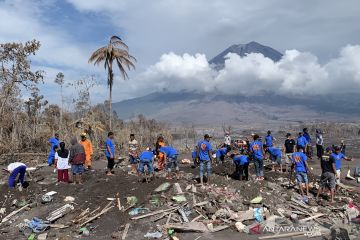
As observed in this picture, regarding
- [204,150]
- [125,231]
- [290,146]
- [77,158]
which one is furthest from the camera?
[290,146]

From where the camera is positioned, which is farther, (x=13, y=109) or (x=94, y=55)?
(x=13, y=109)

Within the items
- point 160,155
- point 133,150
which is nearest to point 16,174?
point 133,150

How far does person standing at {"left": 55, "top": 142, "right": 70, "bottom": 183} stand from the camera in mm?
15086

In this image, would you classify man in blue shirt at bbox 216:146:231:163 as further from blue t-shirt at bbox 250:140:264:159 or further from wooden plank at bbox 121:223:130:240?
wooden plank at bbox 121:223:130:240

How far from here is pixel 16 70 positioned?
2562 cm

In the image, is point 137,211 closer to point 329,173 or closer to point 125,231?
point 125,231

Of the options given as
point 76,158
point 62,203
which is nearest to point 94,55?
point 76,158

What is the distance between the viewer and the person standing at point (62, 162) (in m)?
15.1

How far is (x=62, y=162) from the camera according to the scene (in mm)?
15156

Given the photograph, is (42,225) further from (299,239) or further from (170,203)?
(299,239)

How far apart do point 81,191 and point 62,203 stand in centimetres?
93

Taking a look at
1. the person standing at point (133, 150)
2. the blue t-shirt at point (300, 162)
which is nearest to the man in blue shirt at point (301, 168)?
the blue t-shirt at point (300, 162)

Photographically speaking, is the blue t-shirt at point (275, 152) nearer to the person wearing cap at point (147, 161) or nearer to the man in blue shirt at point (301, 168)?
the man in blue shirt at point (301, 168)

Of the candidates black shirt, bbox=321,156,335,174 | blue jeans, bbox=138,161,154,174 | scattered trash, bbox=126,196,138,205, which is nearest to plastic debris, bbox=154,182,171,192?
scattered trash, bbox=126,196,138,205
